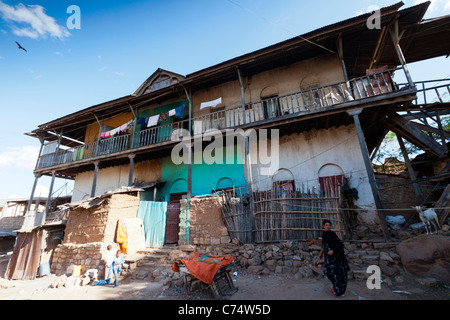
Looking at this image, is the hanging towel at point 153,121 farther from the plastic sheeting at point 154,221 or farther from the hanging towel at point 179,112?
the plastic sheeting at point 154,221

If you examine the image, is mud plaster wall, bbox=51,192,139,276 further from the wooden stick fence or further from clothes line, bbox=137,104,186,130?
clothes line, bbox=137,104,186,130

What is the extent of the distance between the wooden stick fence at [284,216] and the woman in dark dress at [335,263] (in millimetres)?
1883

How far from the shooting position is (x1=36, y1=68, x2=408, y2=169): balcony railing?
8117 millimetres

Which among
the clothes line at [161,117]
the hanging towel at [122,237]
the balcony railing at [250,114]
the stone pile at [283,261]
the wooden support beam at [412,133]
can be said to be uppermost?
the clothes line at [161,117]

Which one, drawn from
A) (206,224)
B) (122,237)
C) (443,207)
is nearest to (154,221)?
(122,237)

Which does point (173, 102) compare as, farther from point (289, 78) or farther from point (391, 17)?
point (391, 17)

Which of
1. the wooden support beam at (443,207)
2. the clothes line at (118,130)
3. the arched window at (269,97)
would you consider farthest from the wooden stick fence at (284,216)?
the clothes line at (118,130)

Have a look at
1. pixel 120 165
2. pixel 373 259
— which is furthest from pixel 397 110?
pixel 120 165

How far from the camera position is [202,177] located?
11.5 meters

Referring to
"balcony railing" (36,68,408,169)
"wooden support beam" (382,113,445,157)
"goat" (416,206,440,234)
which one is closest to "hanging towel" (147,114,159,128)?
"balcony railing" (36,68,408,169)

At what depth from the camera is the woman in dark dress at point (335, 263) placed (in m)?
4.22

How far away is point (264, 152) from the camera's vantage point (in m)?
10.6

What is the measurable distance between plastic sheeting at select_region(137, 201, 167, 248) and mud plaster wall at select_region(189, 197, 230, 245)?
77.2 inches

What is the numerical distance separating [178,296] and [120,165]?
11.5 m
